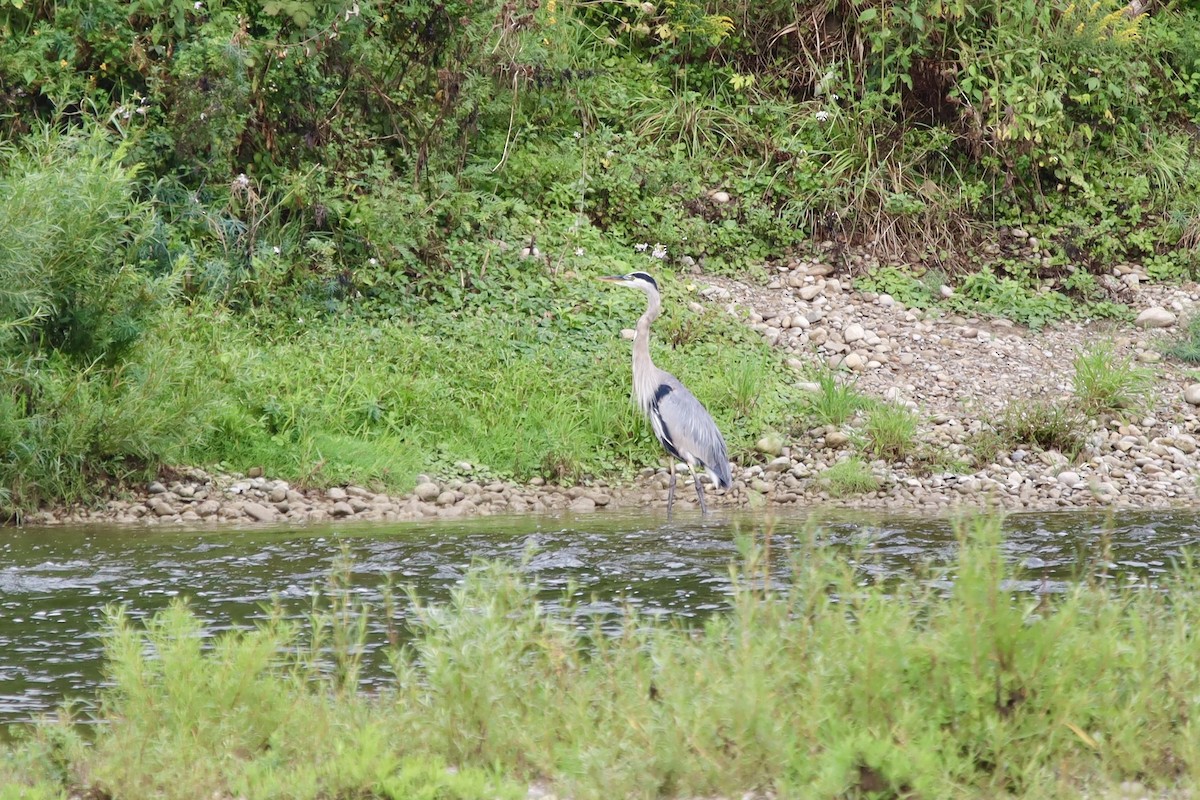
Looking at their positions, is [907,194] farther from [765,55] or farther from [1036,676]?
[1036,676]

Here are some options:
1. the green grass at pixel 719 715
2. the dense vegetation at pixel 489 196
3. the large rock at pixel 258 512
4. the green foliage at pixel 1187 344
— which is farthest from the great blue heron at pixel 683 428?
the green grass at pixel 719 715

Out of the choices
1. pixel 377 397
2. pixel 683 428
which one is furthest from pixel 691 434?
pixel 377 397

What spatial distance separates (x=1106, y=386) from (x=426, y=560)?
520 centimetres

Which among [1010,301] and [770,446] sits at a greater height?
[1010,301]

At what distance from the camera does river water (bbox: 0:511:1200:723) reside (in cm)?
539

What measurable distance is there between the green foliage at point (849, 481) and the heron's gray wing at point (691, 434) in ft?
2.12

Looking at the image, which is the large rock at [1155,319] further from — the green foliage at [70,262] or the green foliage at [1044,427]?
the green foliage at [70,262]

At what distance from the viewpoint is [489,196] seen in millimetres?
11141

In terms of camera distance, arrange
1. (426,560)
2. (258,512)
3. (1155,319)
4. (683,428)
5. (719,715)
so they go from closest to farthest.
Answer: (719,715), (426,560), (258,512), (683,428), (1155,319)

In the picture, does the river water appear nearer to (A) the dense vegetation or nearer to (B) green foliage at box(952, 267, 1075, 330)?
(A) the dense vegetation

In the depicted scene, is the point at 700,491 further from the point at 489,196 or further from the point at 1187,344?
the point at 1187,344

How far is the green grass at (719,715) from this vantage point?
315cm

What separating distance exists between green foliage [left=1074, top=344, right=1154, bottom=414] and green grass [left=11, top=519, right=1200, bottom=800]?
6.05 metres

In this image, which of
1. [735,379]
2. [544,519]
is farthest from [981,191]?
[544,519]
